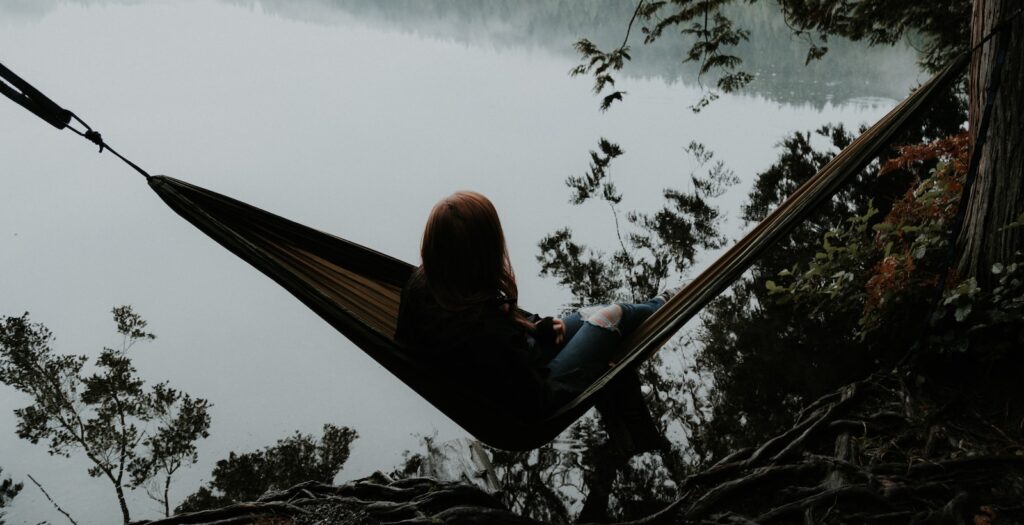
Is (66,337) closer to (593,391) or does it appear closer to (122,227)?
(122,227)

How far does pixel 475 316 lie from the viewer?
4.13 ft

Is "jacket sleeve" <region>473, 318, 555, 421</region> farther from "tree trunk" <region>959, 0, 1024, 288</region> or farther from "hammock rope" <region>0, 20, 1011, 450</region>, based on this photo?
"tree trunk" <region>959, 0, 1024, 288</region>

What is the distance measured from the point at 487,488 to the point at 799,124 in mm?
7268

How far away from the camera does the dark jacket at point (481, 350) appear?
4.14 ft

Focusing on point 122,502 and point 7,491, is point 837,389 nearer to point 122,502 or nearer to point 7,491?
point 122,502

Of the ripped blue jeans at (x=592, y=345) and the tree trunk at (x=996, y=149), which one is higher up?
the tree trunk at (x=996, y=149)

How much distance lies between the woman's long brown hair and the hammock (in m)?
0.18

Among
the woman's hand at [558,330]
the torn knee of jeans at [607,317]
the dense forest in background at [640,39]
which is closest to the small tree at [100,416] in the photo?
the woman's hand at [558,330]

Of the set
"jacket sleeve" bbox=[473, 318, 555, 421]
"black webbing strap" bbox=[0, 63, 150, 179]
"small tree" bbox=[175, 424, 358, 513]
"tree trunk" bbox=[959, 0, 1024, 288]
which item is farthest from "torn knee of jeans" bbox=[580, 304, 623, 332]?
"small tree" bbox=[175, 424, 358, 513]

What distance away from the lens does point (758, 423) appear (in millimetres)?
2244

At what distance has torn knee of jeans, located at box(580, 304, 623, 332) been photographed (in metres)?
1.46

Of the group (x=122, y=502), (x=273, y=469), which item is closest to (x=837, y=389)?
(x=273, y=469)

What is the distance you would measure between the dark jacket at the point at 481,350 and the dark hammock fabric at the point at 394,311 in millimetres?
24

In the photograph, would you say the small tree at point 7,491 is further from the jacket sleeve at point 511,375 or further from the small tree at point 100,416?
the jacket sleeve at point 511,375
